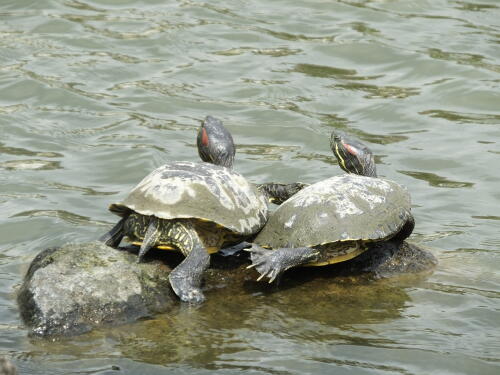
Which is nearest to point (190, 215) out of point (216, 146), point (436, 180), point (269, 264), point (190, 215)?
point (190, 215)

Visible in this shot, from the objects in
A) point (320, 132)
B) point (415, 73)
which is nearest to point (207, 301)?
point (320, 132)

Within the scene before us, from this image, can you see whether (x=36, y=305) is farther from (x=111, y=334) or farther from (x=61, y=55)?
(x=61, y=55)

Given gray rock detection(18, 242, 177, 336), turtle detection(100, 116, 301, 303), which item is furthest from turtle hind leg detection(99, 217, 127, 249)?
gray rock detection(18, 242, 177, 336)

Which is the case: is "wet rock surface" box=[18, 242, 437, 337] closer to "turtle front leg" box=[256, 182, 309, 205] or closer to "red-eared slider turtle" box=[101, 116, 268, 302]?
"red-eared slider turtle" box=[101, 116, 268, 302]

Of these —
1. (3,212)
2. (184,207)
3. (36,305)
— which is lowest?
(3,212)

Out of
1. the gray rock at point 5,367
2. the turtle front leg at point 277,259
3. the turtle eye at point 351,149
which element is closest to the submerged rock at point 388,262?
the turtle front leg at point 277,259

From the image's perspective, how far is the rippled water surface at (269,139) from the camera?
173 inches

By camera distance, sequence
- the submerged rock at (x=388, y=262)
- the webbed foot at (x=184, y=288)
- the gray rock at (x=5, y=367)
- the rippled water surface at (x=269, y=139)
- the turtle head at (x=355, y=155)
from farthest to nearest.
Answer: the turtle head at (x=355, y=155) → the submerged rock at (x=388, y=262) → the webbed foot at (x=184, y=288) → the rippled water surface at (x=269, y=139) → the gray rock at (x=5, y=367)

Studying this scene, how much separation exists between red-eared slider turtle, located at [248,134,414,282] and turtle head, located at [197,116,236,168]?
754mm

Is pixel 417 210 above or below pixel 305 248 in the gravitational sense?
below

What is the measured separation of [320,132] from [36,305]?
4871mm

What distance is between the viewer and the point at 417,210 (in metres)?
7.20

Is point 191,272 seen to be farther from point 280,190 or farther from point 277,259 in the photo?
point 280,190

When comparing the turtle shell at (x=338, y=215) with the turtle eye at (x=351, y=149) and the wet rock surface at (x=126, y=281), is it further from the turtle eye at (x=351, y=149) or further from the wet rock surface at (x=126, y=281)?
the turtle eye at (x=351, y=149)
